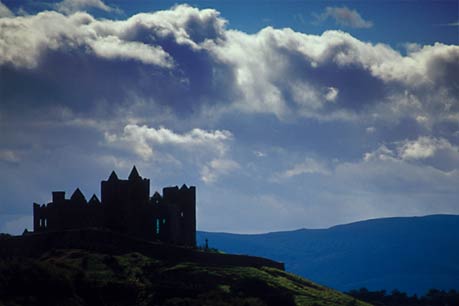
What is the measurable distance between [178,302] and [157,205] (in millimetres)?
28667

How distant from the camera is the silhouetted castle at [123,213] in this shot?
16300cm

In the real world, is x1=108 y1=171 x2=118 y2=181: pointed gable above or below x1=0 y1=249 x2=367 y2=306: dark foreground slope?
above

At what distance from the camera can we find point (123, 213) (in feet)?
535

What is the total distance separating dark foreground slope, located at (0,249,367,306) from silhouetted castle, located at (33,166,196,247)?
9638mm

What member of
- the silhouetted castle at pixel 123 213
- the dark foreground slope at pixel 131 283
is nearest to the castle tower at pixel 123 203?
the silhouetted castle at pixel 123 213

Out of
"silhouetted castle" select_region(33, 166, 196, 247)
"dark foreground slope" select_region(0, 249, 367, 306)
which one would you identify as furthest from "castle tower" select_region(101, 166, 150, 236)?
"dark foreground slope" select_region(0, 249, 367, 306)

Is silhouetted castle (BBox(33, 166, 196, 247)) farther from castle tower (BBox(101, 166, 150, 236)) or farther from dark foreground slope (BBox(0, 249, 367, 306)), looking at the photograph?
dark foreground slope (BBox(0, 249, 367, 306))

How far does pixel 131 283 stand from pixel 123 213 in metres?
20.9

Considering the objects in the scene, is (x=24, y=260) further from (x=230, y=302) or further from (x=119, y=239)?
(x=230, y=302)

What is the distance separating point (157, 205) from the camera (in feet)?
541

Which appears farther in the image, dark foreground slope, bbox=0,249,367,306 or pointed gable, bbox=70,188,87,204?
pointed gable, bbox=70,188,87,204

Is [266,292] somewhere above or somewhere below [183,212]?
below

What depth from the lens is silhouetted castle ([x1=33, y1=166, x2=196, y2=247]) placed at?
163000mm

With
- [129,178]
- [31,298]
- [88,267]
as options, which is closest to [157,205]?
[129,178]
